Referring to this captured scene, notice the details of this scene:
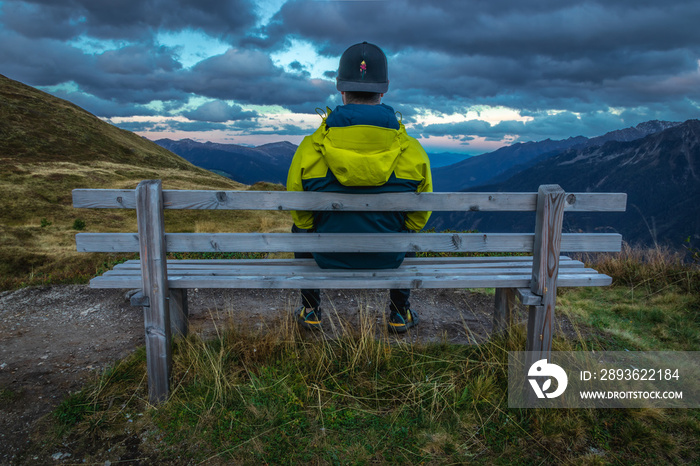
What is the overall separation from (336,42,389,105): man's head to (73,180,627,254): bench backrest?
3.24 feet

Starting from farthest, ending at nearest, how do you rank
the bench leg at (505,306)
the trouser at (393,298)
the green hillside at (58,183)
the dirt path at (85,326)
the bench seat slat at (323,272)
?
the green hillside at (58,183), the trouser at (393,298), the bench leg at (505,306), the bench seat slat at (323,272), the dirt path at (85,326)

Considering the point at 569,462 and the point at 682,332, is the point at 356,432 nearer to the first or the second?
the point at 569,462

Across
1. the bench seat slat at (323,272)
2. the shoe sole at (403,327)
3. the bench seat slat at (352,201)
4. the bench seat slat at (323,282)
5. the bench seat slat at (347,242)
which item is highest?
the bench seat slat at (352,201)

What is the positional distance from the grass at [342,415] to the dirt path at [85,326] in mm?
382

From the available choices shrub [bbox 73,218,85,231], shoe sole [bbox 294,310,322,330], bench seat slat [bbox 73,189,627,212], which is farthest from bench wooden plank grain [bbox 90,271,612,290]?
shrub [bbox 73,218,85,231]

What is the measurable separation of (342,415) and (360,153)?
75.6 inches

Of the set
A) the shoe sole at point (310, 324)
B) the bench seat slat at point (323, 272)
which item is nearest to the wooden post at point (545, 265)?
the bench seat slat at point (323, 272)

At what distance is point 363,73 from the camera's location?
3594mm

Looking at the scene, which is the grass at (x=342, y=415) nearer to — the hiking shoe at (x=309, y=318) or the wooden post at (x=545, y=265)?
the wooden post at (x=545, y=265)

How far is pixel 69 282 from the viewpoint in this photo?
6652 millimetres

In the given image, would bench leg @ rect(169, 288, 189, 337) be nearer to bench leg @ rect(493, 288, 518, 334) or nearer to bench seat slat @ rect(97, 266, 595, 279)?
bench seat slat @ rect(97, 266, 595, 279)

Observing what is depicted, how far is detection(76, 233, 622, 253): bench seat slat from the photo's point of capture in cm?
324

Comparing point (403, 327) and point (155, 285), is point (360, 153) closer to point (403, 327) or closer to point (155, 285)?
point (155, 285)

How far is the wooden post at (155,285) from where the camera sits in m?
3.04
